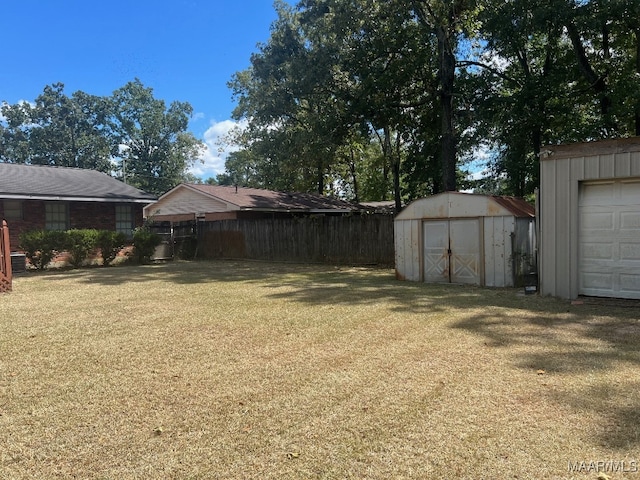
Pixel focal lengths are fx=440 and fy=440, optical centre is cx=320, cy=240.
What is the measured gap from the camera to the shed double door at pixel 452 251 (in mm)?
10961

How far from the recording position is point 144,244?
18234 mm

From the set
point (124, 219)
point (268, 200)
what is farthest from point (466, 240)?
point (124, 219)

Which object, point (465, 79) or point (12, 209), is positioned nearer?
point (12, 209)

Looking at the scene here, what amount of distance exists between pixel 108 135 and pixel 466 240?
53.9 meters

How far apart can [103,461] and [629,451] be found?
3.48 metres

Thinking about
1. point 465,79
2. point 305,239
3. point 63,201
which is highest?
point 465,79

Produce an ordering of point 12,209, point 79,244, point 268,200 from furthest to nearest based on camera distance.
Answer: point 268,200
point 12,209
point 79,244

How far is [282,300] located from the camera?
8.98m

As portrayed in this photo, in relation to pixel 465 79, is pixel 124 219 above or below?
below

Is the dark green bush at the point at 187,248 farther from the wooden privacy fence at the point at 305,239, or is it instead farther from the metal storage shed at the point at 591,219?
the metal storage shed at the point at 591,219

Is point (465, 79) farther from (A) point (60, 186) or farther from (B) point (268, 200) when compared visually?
(A) point (60, 186)

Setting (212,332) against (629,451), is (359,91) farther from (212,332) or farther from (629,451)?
(629,451)

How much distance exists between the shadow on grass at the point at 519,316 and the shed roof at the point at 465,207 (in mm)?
1850

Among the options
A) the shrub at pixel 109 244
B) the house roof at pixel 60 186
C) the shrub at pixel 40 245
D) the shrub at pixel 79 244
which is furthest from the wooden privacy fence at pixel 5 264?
the house roof at pixel 60 186
